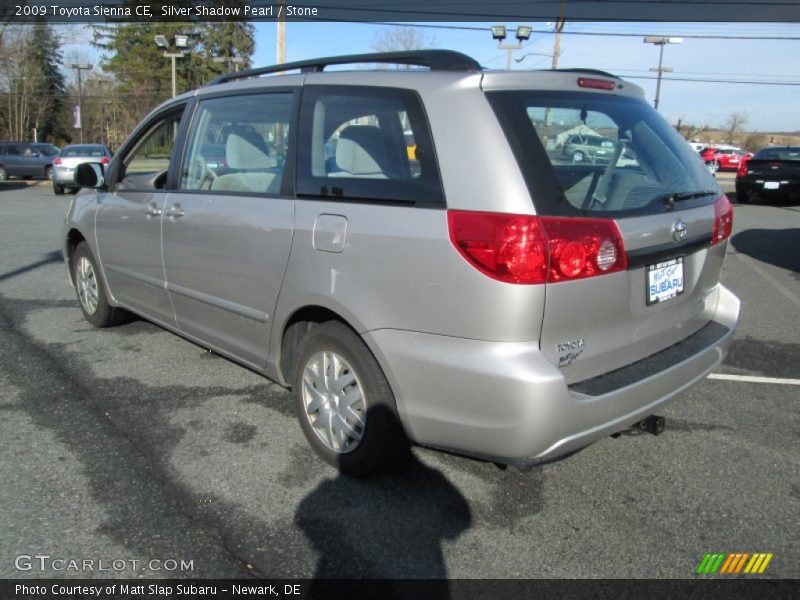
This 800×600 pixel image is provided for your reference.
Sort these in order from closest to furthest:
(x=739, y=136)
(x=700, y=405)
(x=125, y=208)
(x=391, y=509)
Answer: (x=391, y=509) < (x=700, y=405) < (x=125, y=208) < (x=739, y=136)

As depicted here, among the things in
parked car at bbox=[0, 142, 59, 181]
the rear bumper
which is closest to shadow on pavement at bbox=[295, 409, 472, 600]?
the rear bumper

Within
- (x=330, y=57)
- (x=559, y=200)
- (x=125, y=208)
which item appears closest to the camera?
(x=559, y=200)

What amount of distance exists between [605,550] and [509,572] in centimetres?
42

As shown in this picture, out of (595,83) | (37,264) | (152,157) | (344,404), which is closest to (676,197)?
(595,83)

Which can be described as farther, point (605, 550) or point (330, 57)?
point (330, 57)

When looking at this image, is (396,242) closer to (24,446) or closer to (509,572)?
(509,572)

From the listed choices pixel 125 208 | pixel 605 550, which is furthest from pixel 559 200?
pixel 125 208

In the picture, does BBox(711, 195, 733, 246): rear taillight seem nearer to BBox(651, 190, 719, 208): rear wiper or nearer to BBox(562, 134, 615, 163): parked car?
BBox(651, 190, 719, 208): rear wiper

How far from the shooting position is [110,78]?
53.7 m

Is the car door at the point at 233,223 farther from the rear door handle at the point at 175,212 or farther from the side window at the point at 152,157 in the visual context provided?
the side window at the point at 152,157

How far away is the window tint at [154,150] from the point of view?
4312 millimetres

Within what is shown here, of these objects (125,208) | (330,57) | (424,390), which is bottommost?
(424,390)

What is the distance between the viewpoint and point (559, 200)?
237cm

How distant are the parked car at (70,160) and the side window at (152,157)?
16466mm
